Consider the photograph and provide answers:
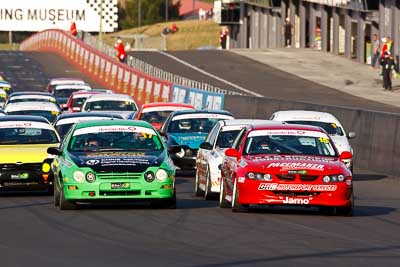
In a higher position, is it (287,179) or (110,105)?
(287,179)

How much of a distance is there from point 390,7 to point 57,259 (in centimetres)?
4897

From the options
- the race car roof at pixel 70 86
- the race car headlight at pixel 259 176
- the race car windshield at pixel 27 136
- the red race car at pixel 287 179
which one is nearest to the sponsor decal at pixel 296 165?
the red race car at pixel 287 179

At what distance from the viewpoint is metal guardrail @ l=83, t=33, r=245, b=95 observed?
51.8 meters

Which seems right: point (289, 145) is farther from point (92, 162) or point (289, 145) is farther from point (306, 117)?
point (306, 117)

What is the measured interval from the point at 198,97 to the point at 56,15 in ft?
324

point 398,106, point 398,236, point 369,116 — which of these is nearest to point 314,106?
point 369,116

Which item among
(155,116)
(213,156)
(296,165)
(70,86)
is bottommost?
(70,86)

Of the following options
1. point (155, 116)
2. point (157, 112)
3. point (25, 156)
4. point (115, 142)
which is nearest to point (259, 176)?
point (115, 142)

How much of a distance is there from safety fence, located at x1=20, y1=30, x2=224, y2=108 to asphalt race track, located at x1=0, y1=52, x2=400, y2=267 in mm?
24823

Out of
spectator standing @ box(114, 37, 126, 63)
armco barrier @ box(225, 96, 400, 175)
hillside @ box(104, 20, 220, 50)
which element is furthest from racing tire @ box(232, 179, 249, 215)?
hillside @ box(104, 20, 220, 50)

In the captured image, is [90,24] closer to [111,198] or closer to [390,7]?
[390,7]

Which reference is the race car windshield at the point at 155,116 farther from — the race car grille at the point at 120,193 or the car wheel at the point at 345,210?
the car wheel at the point at 345,210

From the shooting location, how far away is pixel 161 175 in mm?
18062

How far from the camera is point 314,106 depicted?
33.2 m
